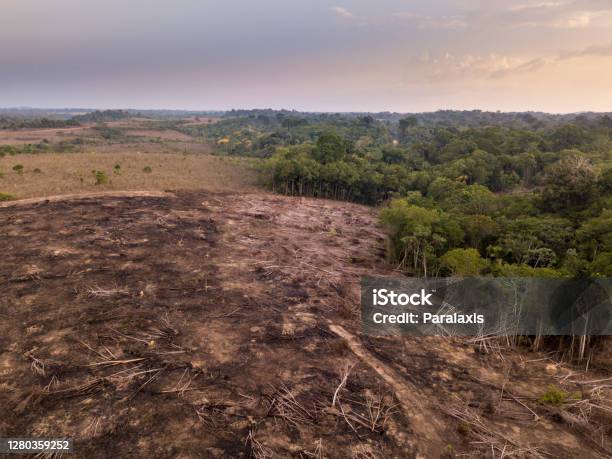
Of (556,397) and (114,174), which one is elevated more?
(114,174)

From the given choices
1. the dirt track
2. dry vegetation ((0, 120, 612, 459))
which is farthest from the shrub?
the dirt track

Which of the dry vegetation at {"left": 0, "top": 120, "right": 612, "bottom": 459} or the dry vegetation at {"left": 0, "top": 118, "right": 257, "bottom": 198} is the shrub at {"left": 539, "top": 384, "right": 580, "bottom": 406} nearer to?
the dry vegetation at {"left": 0, "top": 120, "right": 612, "bottom": 459}

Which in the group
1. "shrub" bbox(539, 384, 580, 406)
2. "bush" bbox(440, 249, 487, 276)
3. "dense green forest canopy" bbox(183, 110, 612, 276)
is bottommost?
"shrub" bbox(539, 384, 580, 406)

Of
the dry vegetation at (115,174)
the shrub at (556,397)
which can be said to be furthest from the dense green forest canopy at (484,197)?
the dry vegetation at (115,174)

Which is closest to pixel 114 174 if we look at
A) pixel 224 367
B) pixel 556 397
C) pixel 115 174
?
pixel 115 174

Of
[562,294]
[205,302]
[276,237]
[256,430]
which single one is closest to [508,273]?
[562,294]

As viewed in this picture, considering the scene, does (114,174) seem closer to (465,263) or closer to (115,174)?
(115,174)

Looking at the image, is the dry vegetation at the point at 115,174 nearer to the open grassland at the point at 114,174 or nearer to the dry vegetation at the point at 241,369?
the open grassland at the point at 114,174
